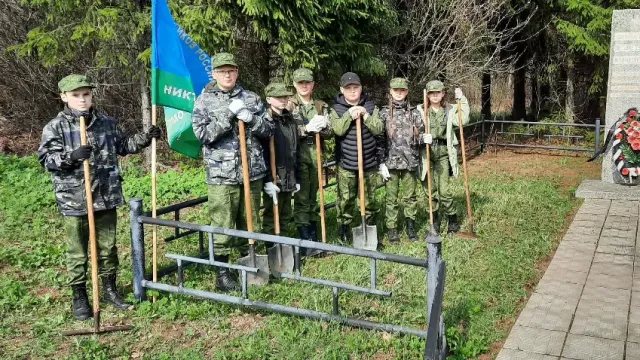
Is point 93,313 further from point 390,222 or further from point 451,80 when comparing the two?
point 451,80

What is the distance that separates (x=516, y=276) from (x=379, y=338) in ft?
6.47

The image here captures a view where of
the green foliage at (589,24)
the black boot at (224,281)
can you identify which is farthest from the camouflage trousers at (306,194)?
the green foliage at (589,24)

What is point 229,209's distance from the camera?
496 cm

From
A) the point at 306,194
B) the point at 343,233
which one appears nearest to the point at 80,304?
the point at 306,194

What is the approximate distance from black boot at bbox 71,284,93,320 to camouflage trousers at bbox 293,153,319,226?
2230 mm

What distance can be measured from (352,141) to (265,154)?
3.43 feet

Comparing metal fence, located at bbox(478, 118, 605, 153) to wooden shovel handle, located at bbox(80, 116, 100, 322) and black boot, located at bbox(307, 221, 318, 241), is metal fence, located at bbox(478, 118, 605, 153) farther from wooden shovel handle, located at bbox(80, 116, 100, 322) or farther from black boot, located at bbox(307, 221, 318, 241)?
wooden shovel handle, located at bbox(80, 116, 100, 322)

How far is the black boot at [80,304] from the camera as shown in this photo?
15.2 feet

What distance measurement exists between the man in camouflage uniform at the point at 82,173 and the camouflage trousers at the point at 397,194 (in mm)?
2738

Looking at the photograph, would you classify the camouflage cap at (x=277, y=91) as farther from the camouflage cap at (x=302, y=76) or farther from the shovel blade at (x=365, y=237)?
the shovel blade at (x=365, y=237)

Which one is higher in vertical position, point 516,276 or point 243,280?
point 243,280

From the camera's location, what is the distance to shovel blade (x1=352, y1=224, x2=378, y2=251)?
5.92 metres

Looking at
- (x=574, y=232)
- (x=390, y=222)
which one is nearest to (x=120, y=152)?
(x=390, y=222)

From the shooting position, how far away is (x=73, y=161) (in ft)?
14.0
